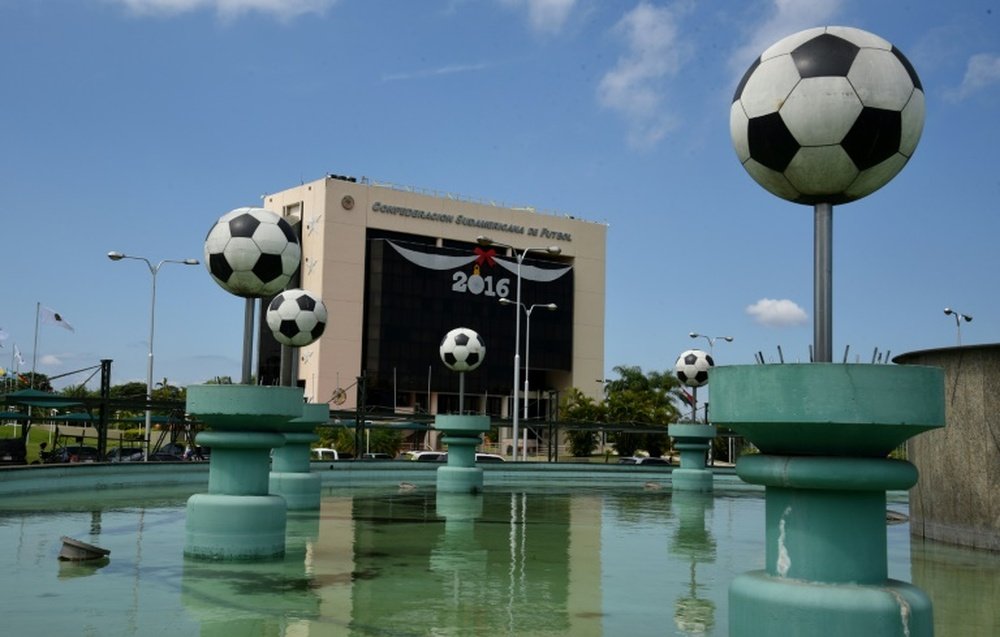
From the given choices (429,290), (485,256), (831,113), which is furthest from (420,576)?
(485,256)

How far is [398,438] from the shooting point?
56.8 meters

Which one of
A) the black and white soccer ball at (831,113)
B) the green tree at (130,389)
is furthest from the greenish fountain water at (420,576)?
the green tree at (130,389)

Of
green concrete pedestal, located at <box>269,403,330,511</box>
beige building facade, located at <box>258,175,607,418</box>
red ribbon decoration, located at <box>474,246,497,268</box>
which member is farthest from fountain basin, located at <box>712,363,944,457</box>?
red ribbon decoration, located at <box>474,246,497,268</box>

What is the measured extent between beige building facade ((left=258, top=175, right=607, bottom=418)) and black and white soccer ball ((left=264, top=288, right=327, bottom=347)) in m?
57.2

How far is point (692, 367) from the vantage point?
19.5m

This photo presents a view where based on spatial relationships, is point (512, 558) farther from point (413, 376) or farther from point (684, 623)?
point (413, 376)

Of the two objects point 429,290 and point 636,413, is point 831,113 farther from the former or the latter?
point 429,290

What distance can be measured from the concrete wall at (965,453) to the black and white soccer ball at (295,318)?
330 inches

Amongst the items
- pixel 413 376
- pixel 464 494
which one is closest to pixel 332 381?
pixel 413 376

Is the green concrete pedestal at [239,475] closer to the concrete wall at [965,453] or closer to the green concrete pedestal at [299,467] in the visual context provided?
the green concrete pedestal at [299,467]

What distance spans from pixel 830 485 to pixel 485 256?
8100cm

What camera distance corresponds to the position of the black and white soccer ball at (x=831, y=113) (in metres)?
4.57

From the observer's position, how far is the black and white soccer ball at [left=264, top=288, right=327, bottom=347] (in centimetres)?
1430

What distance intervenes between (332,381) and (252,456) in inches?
2764
